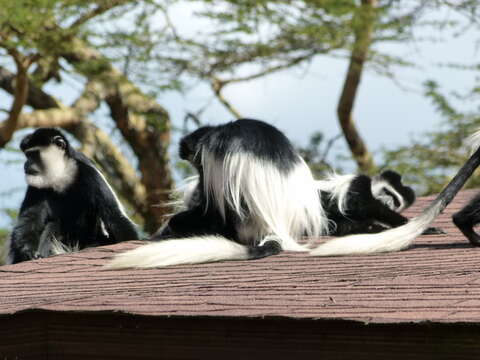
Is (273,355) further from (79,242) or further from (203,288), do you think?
(79,242)

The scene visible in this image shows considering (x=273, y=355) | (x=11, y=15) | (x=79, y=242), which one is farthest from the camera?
(x=11, y=15)

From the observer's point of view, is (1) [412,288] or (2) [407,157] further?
(2) [407,157]

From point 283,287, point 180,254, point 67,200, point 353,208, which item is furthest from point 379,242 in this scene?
point 67,200

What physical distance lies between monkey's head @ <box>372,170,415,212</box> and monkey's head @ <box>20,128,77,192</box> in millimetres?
1782

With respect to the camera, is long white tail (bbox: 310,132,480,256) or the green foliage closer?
long white tail (bbox: 310,132,480,256)

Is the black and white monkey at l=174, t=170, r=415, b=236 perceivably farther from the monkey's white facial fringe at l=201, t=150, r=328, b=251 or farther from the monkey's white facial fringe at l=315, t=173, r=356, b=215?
the monkey's white facial fringe at l=201, t=150, r=328, b=251

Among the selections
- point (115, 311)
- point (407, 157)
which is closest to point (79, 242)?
point (115, 311)

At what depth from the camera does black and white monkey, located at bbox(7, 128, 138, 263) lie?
5207 mm

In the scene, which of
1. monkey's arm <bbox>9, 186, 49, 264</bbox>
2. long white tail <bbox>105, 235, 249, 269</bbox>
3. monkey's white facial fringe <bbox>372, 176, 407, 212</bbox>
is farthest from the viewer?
monkey's arm <bbox>9, 186, 49, 264</bbox>

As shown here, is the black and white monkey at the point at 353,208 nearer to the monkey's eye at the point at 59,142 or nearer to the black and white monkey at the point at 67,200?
the black and white monkey at the point at 67,200

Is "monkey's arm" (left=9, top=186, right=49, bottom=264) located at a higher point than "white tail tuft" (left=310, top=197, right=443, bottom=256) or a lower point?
lower

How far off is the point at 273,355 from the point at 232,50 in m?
8.39

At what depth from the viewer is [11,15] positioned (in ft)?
26.2

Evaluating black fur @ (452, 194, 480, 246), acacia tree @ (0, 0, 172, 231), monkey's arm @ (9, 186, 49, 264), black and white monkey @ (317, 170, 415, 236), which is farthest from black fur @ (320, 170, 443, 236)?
acacia tree @ (0, 0, 172, 231)
